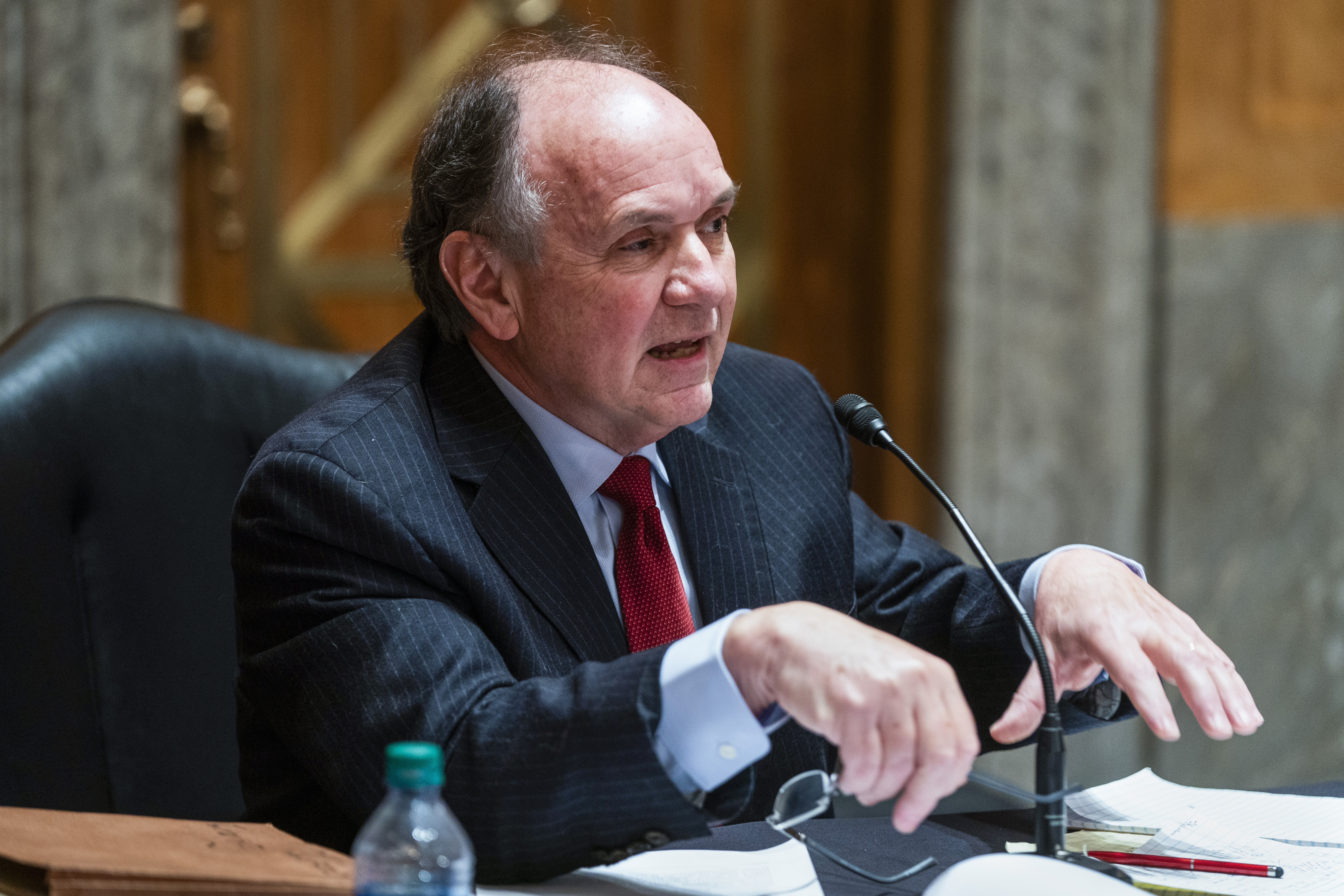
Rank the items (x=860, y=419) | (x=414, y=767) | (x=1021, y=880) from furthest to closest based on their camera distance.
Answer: (x=860, y=419) → (x=1021, y=880) → (x=414, y=767)

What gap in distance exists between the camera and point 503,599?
48.5 inches

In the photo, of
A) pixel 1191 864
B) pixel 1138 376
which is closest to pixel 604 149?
pixel 1191 864

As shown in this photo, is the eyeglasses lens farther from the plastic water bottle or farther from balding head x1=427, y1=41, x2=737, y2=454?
balding head x1=427, y1=41, x2=737, y2=454

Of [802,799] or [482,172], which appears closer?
[802,799]

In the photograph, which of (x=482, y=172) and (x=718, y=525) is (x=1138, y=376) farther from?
(x=482, y=172)

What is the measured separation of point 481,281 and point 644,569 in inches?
13.2

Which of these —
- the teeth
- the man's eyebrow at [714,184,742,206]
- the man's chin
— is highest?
the man's eyebrow at [714,184,742,206]

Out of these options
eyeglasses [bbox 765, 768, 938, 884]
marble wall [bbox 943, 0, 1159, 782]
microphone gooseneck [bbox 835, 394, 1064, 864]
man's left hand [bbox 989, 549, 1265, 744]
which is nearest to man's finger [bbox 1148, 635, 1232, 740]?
man's left hand [bbox 989, 549, 1265, 744]

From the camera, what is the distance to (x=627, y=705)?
0.98m

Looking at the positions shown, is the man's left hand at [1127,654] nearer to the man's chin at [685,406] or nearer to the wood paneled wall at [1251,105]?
the man's chin at [685,406]

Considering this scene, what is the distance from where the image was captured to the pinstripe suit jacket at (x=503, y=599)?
1.00 metres

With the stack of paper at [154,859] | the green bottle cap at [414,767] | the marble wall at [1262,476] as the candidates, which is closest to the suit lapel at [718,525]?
the stack of paper at [154,859]

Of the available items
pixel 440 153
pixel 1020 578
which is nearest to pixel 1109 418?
pixel 1020 578

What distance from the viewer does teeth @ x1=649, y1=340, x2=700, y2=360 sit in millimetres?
1384
